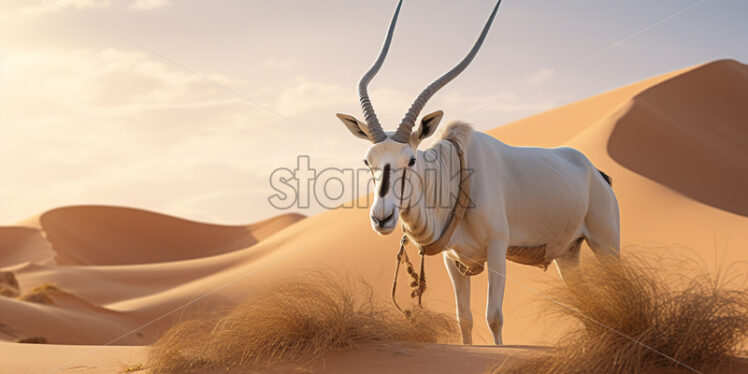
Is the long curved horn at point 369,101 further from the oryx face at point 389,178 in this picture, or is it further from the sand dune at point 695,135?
the sand dune at point 695,135

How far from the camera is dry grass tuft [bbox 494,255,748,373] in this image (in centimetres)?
368

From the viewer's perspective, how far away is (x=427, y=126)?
214 inches

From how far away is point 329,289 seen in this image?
4930mm

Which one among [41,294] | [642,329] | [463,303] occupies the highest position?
[642,329]

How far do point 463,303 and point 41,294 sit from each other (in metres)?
16.5

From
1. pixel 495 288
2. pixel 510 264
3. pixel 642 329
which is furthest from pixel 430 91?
pixel 510 264

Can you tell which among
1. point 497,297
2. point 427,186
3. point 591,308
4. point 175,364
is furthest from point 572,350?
point 175,364

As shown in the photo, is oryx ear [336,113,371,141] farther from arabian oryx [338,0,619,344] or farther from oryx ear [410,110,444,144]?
oryx ear [410,110,444,144]

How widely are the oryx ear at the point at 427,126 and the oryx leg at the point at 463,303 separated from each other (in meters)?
1.63

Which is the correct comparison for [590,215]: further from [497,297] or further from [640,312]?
[640,312]

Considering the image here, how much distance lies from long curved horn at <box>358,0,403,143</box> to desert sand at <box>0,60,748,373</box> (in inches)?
59.3

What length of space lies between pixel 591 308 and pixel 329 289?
213 cm

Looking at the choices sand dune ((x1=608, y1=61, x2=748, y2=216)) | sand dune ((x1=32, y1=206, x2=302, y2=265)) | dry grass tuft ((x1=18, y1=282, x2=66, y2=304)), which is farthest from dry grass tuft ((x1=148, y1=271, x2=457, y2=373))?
sand dune ((x1=32, y1=206, x2=302, y2=265))

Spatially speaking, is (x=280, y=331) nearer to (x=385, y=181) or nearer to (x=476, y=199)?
(x=385, y=181)
